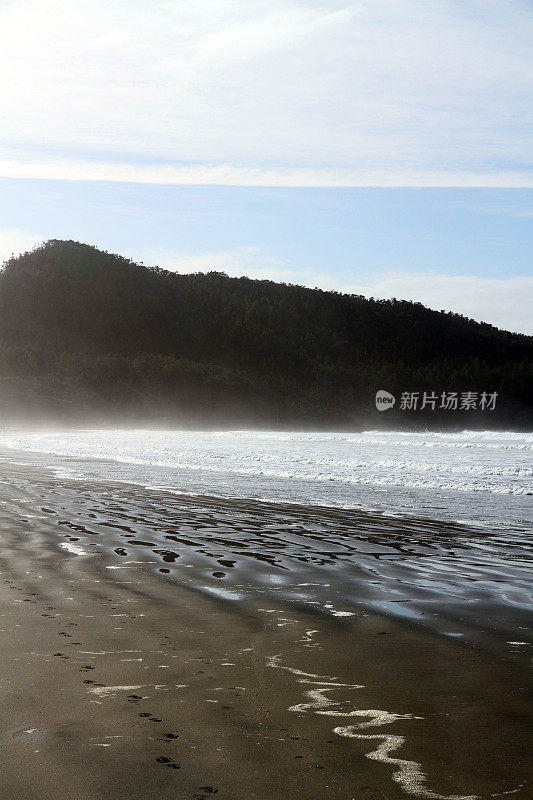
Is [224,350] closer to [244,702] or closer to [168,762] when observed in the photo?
[244,702]

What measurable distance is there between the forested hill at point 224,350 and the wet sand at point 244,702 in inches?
3781

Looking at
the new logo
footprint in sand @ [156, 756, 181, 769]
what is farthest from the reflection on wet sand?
the new logo

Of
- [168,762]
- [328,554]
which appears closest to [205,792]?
[168,762]

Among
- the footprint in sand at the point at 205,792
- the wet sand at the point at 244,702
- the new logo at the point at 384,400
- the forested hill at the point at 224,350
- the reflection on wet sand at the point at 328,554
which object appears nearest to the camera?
the footprint in sand at the point at 205,792

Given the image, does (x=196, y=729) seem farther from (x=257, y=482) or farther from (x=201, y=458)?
(x=201, y=458)

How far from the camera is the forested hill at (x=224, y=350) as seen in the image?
11331cm

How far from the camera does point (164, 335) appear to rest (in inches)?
5763

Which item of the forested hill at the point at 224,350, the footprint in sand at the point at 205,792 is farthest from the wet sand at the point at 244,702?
the forested hill at the point at 224,350

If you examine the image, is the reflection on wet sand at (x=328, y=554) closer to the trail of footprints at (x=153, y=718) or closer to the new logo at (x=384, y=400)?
the trail of footprints at (x=153, y=718)

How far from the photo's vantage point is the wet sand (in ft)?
7.65

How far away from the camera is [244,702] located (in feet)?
9.77

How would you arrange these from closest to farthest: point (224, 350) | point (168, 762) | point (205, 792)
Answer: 1. point (205, 792)
2. point (168, 762)
3. point (224, 350)


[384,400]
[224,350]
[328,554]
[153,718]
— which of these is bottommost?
[328,554]

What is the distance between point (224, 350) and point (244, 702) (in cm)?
14465
